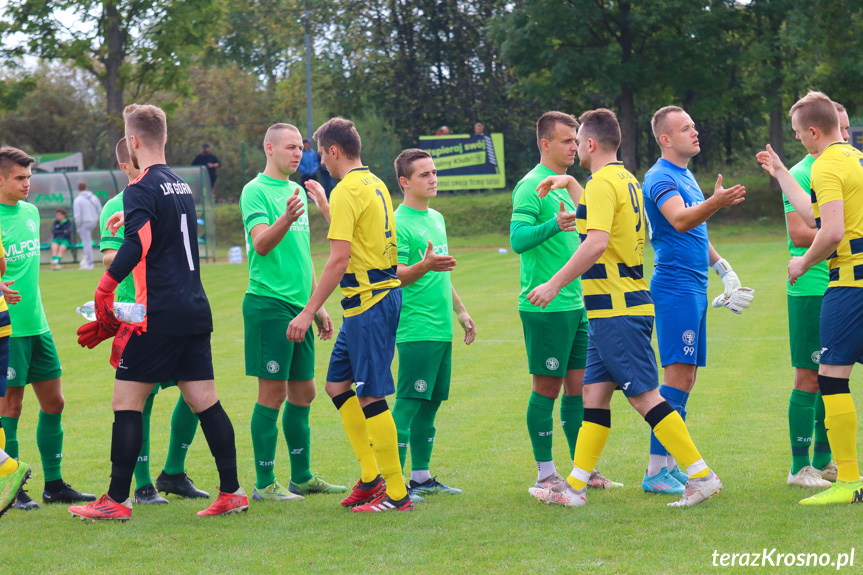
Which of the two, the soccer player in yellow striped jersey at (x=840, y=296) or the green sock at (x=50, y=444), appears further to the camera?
the green sock at (x=50, y=444)

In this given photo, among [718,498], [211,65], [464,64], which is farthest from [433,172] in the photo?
[211,65]

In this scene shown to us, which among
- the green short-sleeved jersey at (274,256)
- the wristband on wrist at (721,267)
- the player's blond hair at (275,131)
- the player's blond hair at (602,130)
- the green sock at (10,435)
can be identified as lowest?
the green sock at (10,435)

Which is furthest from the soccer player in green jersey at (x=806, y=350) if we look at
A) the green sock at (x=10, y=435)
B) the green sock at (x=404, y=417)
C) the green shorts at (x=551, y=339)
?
the green sock at (x=10, y=435)

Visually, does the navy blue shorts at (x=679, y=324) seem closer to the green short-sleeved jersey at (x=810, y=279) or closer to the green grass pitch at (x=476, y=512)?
the green short-sleeved jersey at (x=810, y=279)

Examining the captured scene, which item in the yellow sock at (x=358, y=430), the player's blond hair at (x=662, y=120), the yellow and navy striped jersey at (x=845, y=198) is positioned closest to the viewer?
the yellow and navy striped jersey at (x=845, y=198)

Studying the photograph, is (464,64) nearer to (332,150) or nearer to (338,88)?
(338,88)

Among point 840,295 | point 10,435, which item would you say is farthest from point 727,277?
point 10,435

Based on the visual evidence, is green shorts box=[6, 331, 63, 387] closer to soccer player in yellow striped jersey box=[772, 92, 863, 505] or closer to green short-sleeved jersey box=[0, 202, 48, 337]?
green short-sleeved jersey box=[0, 202, 48, 337]

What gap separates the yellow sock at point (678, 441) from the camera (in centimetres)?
538

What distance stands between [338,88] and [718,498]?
126 feet

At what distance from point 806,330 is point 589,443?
5.82 feet

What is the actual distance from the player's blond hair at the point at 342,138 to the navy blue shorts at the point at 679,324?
2.15m

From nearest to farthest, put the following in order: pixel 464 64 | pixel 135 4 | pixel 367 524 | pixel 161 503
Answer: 1. pixel 367 524
2. pixel 161 503
3. pixel 135 4
4. pixel 464 64

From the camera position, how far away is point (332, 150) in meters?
5.82
